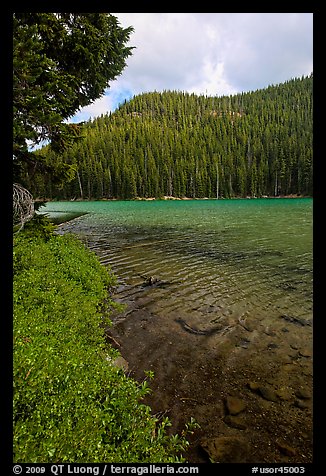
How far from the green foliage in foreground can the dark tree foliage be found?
19.1 ft

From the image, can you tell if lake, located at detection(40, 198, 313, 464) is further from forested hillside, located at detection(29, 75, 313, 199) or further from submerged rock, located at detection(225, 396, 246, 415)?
forested hillside, located at detection(29, 75, 313, 199)

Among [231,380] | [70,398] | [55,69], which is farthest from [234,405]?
[55,69]

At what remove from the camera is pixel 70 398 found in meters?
4.38

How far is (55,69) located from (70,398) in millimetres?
14032

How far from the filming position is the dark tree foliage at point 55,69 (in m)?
8.62

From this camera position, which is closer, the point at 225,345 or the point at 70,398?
the point at 70,398

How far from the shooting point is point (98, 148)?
14625 cm

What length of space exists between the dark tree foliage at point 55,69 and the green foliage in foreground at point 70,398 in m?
5.81

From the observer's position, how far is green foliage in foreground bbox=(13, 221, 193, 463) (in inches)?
145

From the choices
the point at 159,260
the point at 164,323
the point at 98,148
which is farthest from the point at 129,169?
the point at 164,323

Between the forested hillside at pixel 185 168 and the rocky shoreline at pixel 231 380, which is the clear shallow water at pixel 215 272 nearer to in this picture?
the rocky shoreline at pixel 231 380
